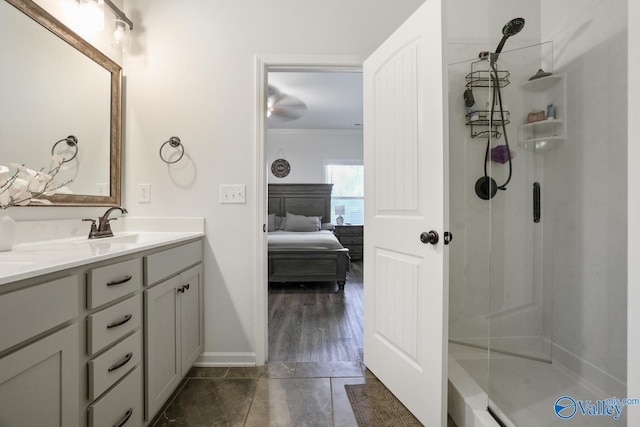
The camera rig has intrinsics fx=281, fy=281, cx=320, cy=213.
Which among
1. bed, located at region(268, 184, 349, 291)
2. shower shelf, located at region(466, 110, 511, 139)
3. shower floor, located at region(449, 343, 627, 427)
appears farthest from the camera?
bed, located at region(268, 184, 349, 291)

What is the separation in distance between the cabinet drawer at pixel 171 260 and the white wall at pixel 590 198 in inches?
74.9

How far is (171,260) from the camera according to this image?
149 cm

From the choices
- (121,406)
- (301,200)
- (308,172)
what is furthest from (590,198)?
(308,172)

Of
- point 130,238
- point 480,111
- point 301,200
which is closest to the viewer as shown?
point 130,238

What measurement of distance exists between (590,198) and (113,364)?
223 centimetres

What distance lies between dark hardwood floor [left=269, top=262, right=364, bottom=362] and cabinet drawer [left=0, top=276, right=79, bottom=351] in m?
1.39

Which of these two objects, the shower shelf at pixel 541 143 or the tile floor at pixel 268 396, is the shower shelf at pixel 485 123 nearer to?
the shower shelf at pixel 541 143

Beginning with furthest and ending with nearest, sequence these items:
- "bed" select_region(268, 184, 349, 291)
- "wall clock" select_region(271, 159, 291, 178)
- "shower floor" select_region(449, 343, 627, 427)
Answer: "wall clock" select_region(271, 159, 291, 178), "bed" select_region(268, 184, 349, 291), "shower floor" select_region(449, 343, 627, 427)

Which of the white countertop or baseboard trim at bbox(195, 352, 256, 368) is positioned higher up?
the white countertop

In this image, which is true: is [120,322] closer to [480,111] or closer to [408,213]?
[408,213]

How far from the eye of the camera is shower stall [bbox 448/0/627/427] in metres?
1.23

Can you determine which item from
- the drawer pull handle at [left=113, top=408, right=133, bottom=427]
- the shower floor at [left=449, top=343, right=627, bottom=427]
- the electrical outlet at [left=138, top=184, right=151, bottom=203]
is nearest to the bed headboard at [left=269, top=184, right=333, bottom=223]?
the electrical outlet at [left=138, top=184, right=151, bottom=203]

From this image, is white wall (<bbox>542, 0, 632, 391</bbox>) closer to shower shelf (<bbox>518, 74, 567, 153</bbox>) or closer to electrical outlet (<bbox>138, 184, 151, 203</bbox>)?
shower shelf (<bbox>518, 74, 567, 153</bbox>)

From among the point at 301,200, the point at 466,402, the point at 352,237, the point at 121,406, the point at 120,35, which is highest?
the point at 120,35
